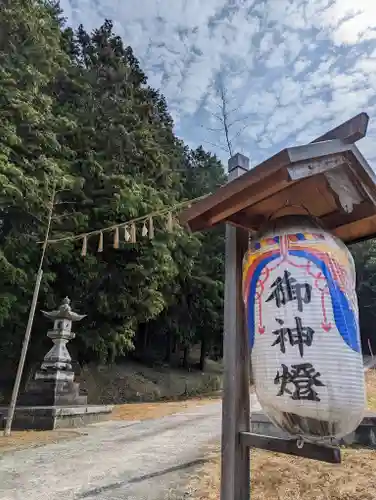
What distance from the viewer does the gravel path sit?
10.8 ft

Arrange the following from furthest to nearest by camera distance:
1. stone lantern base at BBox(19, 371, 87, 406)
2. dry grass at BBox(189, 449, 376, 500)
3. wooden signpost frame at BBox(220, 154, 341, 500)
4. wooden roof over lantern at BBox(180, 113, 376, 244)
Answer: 1. stone lantern base at BBox(19, 371, 87, 406)
2. dry grass at BBox(189, 449, 376, 500)
3. wooden signpost frame at BBox(220, 154, 341, 500)
4. wooden roof over lantern at BBox(180, 113, 376, 244)

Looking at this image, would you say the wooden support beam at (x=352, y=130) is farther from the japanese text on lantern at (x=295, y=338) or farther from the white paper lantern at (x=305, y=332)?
the japanese text on lantern at (x=295, y=338)

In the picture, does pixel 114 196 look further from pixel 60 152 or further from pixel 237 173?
pixel 237 173

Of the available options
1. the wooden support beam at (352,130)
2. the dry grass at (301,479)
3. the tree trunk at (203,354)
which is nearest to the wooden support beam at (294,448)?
the dry grass at (301,479)

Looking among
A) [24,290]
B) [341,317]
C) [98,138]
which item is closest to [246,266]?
[341,317]

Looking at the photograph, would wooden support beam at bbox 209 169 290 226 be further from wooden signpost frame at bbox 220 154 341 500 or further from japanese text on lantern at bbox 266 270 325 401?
japanese text on lantern at bbox 266 270 325 401

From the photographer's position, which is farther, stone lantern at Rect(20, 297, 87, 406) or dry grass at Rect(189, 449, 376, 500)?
stone lantern at Rect(20, 297, 87, 406)

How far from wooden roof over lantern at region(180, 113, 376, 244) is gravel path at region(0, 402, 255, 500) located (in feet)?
8.12

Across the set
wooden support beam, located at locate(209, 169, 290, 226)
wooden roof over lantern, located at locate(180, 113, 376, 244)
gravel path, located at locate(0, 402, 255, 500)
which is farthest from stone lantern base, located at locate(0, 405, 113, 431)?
wooden support beam, located at locate(209, 169, 290, 226)

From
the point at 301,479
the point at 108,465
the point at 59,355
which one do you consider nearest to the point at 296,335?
the point at 301,479

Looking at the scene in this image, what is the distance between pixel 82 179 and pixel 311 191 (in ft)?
30.2

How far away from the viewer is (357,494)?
10.5 feet

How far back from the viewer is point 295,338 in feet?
6.15

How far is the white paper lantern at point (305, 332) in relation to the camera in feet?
5.78
